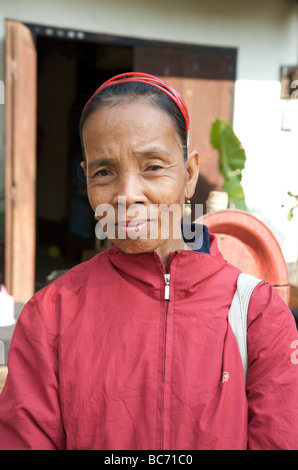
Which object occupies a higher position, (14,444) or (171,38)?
(171,38)

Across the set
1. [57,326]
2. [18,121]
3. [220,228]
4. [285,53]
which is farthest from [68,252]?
[57,326]

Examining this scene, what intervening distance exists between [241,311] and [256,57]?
4.43 metres

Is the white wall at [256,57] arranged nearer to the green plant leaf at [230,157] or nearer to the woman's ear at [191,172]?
the green plant leaf at [230,157]

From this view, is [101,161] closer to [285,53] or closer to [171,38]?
[171,38]

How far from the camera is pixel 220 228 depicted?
7.66 ft

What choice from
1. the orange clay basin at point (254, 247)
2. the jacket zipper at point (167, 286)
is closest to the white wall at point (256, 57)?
the orange clay basin at point (254, 247)

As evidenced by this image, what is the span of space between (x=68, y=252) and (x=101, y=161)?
6.08 meters

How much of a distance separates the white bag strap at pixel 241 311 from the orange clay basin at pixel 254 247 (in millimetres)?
1196

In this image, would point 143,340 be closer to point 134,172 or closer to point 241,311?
point 241,311

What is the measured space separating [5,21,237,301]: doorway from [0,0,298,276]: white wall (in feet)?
0.44

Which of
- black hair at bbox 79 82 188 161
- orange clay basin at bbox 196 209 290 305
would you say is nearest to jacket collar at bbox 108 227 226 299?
black hair at bbox 79 82 188 161

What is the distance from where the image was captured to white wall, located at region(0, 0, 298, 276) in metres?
4.51

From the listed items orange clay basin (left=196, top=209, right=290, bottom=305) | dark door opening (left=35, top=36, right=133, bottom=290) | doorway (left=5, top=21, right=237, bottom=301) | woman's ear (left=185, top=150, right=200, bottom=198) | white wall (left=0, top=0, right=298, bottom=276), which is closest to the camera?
woman's ear (left=185, top=150, right=200, bottom=198)

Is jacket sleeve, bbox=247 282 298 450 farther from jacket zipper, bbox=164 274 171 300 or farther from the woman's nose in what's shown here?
the woman's nose
